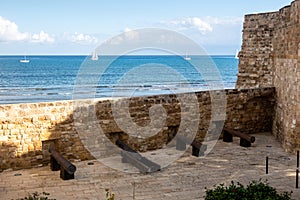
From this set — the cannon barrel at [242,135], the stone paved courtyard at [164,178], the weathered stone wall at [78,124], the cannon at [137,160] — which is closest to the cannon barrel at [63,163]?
the stone paved courtyard at [164,178]

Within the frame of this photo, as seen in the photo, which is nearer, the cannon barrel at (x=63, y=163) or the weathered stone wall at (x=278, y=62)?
the cannon barrel at (x=63, y=163)

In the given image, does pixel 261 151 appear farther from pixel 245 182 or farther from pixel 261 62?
pixel 261 62

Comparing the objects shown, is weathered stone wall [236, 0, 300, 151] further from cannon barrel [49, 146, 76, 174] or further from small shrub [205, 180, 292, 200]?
cannon barrel [49, 146, 76, 174]

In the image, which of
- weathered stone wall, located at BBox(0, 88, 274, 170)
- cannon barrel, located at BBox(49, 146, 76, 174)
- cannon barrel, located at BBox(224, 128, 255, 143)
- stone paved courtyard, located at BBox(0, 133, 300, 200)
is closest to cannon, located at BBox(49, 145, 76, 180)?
cannon barrel, located at BBox(49, 146, 76, 174)

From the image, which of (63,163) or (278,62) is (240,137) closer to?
(278,62)

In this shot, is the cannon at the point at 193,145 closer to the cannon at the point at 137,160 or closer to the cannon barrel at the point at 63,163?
the cannon at the point at 137,160

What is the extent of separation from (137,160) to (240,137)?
3.39 meters

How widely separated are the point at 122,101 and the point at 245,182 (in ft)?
11.5

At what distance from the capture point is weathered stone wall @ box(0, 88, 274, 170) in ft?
27.4

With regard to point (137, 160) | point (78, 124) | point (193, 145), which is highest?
point (78, 124)

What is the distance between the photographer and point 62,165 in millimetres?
7773

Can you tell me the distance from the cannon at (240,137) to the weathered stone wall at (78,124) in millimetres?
413

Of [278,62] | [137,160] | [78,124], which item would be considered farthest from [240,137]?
[78,124]

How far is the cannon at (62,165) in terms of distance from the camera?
7.66m
